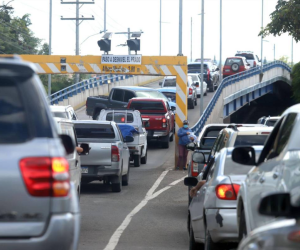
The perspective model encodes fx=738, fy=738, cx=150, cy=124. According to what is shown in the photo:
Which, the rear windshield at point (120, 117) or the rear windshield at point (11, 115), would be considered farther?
the rear windshield at point (120, 117)

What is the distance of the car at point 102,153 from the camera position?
17.7 metres

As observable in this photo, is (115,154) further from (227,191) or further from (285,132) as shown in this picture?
(285,132)

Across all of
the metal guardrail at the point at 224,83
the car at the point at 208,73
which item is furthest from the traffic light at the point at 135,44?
the car at the point at 208,73

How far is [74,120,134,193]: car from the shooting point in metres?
17.7

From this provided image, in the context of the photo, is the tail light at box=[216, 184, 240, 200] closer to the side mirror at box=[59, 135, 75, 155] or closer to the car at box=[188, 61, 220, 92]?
the side mirror at box=[59, 135, 75, 155]

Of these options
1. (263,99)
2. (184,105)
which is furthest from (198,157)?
(263,99)

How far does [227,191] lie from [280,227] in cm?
388

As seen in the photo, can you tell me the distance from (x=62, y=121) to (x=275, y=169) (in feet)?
21.1

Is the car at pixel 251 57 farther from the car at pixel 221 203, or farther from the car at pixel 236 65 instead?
the car at pixel 221 203

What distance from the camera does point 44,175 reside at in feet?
15.2

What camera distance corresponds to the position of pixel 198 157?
11.0 metres

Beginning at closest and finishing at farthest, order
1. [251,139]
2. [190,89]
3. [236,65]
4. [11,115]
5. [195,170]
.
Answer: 1. [11,115]
2. [251,139]
3. [195,170]
4. [190,89]
5. [236,65]

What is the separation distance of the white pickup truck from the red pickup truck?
10.0ft

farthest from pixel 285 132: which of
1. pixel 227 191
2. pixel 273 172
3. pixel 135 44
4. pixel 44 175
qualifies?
pixel 135 44
